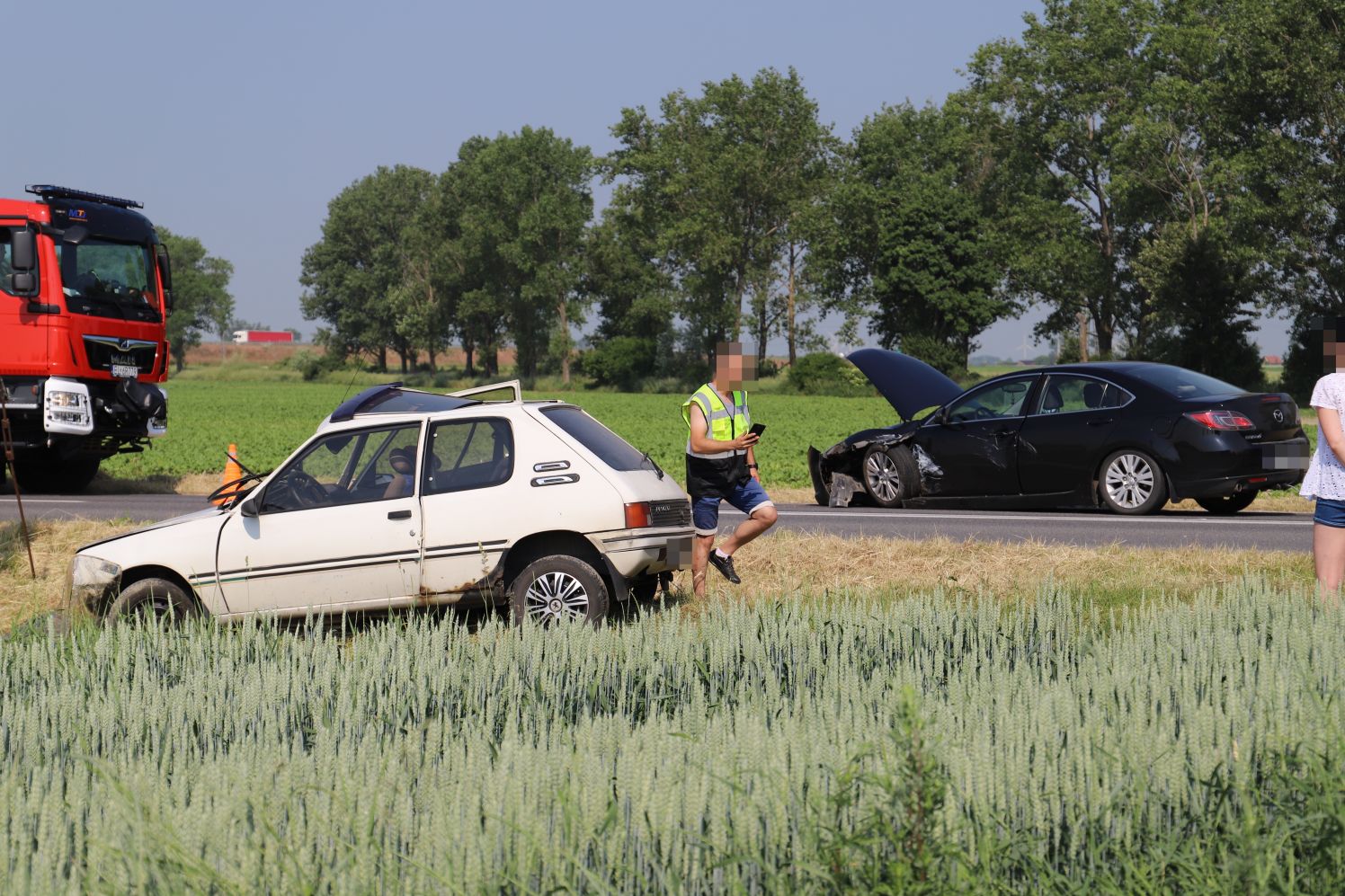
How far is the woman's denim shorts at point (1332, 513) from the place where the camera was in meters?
7.82

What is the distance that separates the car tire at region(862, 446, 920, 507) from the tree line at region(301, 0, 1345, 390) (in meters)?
37.5

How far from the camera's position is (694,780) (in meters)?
3.58

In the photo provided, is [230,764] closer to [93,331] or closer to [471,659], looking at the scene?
[471,659]

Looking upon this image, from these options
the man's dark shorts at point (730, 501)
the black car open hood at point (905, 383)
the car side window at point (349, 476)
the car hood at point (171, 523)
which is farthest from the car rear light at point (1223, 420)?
the car hood at point (171, 523)

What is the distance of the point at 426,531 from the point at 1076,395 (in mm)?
8537

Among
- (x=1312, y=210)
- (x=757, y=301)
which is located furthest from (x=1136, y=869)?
(x=757, y=301)

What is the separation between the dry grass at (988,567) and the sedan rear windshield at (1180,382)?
3.59 m

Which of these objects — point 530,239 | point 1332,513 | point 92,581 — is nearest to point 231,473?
point 92,581

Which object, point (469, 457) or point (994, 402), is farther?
point (994, 402)

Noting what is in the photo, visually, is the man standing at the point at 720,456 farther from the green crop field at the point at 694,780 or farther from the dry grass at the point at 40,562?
the dry grass at the point at 40,562

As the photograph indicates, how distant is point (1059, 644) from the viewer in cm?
622

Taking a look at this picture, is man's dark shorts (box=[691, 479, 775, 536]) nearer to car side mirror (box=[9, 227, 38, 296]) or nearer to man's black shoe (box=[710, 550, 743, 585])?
man's black shoe (box=[710, 550, 743, 585])

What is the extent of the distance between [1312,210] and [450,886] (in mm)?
58077

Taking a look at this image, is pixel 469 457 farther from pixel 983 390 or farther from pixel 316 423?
pixel 316 423
